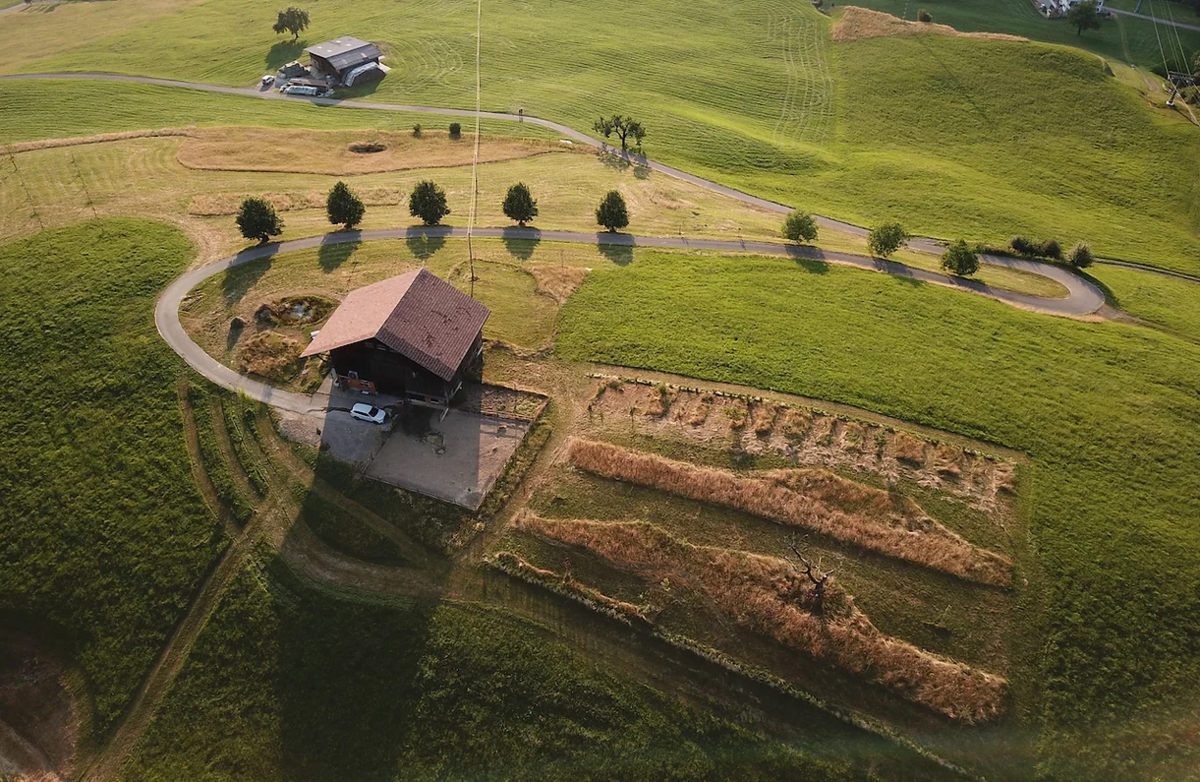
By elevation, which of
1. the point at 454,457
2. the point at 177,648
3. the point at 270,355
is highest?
the point at 270,355

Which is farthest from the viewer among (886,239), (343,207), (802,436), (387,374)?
(886,239)

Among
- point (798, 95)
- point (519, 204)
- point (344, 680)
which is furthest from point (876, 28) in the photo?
point (344, 680)

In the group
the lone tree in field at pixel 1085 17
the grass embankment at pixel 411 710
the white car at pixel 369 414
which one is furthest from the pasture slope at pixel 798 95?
the grass embankment at pixel 411 710

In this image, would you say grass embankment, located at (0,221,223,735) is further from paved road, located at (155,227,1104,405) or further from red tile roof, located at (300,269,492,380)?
red tile roof, located at (300,269,492,380)

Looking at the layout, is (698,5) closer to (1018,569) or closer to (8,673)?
(1018,569)

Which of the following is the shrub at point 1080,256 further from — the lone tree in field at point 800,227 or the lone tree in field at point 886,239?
the lone tree in field at point 800,227

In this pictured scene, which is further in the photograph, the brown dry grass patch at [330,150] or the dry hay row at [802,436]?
the brown dry grass patch at [330,150]

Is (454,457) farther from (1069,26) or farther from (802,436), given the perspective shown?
(1069,26)

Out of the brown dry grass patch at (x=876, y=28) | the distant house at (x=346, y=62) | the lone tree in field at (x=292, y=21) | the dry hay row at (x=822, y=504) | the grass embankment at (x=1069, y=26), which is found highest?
the grass embankment at (x=1069, y=26)
